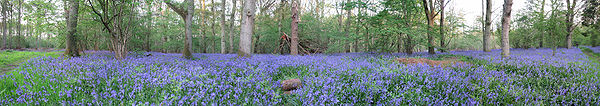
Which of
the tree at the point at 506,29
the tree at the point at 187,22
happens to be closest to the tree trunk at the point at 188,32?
the tree at the point at 187,22

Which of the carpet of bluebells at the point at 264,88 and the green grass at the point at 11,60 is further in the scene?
the green grass at the point at 11,60

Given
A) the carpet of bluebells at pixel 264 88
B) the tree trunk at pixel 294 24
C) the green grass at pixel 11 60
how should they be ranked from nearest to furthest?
the carpet of bluebells at pixel 264 88, the green grass at pixel 11 60, the tree trunk at pixel 294 24

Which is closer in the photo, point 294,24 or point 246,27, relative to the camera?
point 246,27

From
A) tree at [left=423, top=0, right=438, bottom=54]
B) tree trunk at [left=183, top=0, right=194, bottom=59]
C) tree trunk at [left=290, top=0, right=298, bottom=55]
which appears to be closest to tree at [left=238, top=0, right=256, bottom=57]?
tree trunk at [left=183, top=0, right=194, bottom=59]

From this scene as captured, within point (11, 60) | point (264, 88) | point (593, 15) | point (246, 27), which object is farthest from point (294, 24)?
point (593, 15)

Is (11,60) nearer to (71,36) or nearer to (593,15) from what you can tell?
(71,36)

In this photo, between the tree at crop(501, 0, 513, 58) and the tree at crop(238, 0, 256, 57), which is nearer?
the tree at crop(501, 0, 513, 58)

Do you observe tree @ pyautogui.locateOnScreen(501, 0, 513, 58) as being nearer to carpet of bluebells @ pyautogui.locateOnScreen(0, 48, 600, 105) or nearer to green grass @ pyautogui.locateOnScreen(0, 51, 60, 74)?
carpet of bluebells @ pyautogui.locateOnScreen(0, 48, 600, 105)

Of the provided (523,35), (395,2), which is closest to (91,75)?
(395,2)

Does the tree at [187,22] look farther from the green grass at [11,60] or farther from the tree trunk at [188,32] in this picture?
the green grass at [11,60]

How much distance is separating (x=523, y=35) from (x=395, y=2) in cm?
1871

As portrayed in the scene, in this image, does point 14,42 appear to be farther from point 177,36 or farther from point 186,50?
point 186,50

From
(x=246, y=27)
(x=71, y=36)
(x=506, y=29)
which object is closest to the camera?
(x=506, y=29)

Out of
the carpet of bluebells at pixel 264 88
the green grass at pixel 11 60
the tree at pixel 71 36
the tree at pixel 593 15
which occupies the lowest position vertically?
the carpet of bluebells at pixel 264 88
